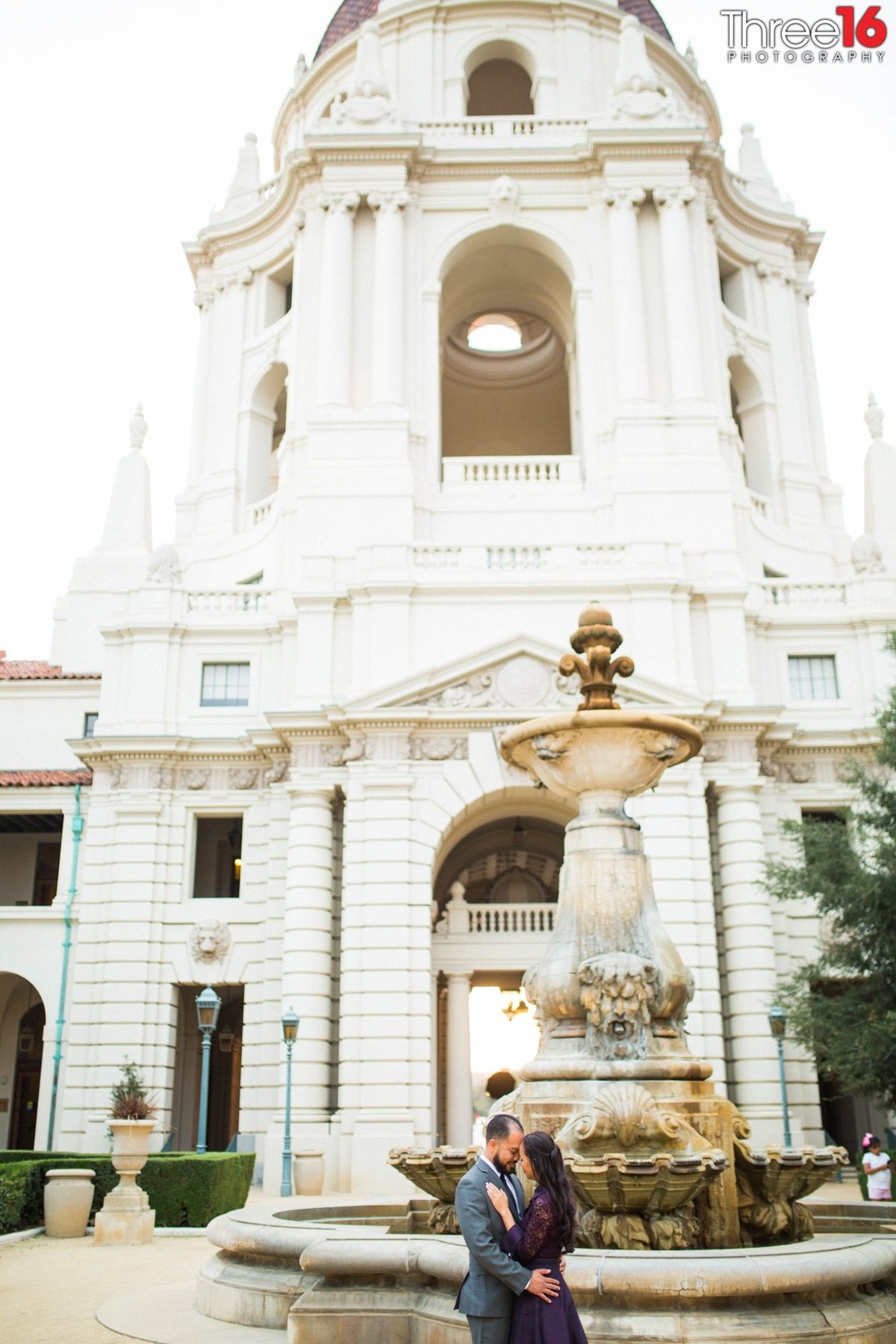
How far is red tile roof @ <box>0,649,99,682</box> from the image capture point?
40.2m

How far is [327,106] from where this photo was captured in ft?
153

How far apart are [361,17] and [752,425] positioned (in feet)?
72.3

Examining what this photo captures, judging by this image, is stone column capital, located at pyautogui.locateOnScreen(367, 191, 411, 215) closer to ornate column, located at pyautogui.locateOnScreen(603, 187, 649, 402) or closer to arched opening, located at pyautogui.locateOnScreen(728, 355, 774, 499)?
ornate column, located at pyautogui.locateOnScreen(603, 187, 649, 402)

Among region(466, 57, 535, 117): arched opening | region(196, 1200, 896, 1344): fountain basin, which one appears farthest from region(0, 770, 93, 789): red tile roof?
region(466, 57, 535, 117): arched opening

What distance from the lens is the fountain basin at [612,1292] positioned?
844cm

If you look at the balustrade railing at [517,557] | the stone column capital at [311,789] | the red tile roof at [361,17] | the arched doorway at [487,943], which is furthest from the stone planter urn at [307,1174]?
the red tile roof at [361,17]

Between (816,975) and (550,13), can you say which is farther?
(550,13)

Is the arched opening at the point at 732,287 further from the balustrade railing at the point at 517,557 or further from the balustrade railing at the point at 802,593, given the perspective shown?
the balustrade railing at the point at 517,557

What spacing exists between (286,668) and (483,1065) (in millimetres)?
15458

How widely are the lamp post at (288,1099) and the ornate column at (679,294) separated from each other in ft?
69.2

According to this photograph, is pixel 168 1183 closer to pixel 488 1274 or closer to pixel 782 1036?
pixel 782 1036

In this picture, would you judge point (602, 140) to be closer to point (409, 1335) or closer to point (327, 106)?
point (327, 106)

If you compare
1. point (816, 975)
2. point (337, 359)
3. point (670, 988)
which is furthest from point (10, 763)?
point (670, 988)

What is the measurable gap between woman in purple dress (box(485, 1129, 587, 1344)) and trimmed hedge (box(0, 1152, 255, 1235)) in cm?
1569
